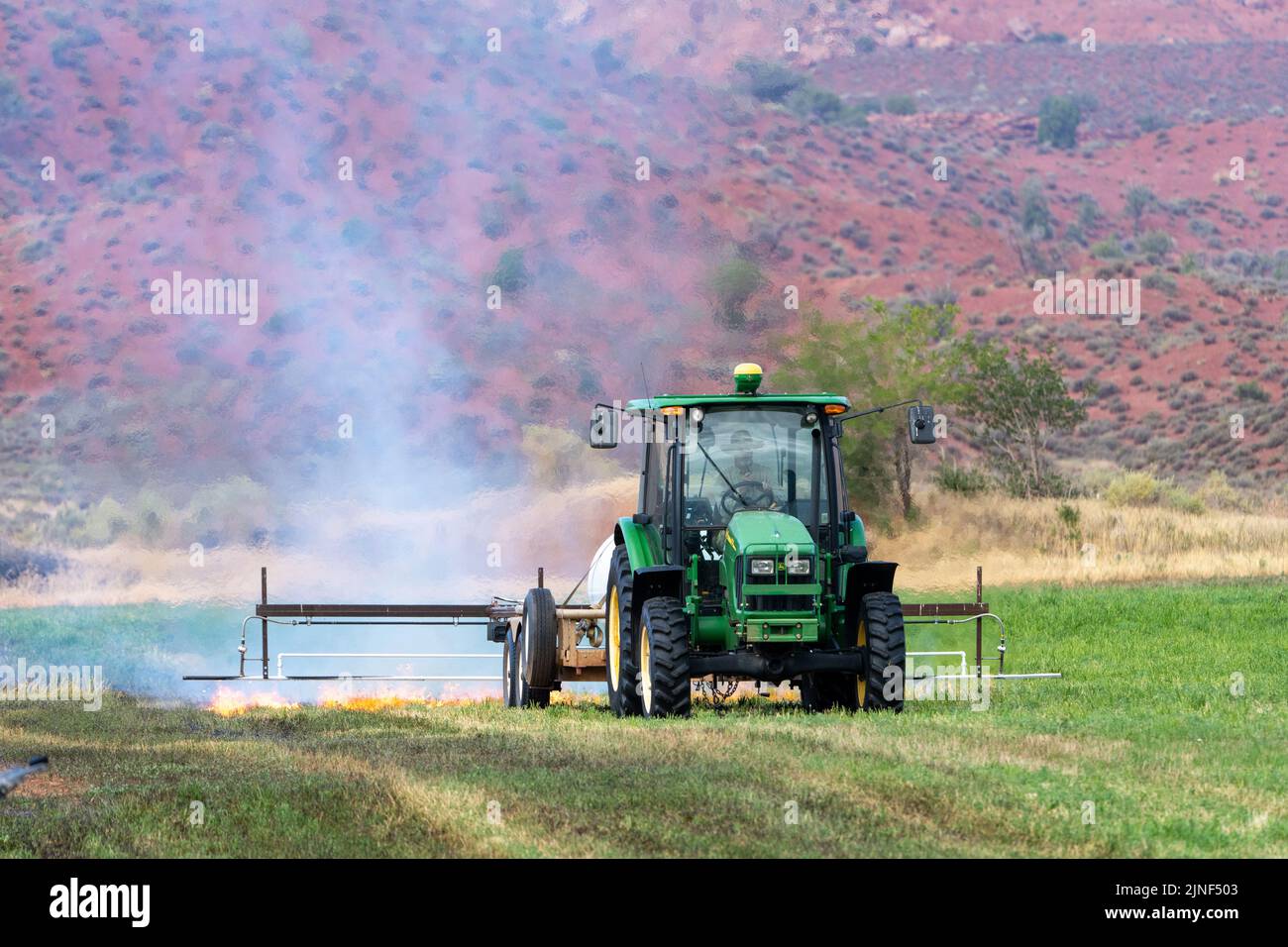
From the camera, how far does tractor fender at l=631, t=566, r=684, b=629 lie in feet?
56.3

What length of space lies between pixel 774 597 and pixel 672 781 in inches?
176

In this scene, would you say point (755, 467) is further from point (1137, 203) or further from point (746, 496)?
point (1137, 203)

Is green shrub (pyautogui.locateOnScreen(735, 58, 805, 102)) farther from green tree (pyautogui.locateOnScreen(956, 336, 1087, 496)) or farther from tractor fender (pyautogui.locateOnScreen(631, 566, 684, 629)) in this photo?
tractor fender (pyautogui.locateOnScreen(631, 566, 684, 629))

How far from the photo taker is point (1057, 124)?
94.1 metres

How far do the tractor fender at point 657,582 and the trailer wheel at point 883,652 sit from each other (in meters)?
1.72

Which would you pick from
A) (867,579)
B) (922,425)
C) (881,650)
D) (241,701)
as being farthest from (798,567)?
(241,701)

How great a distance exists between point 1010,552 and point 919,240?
4325 centimetres

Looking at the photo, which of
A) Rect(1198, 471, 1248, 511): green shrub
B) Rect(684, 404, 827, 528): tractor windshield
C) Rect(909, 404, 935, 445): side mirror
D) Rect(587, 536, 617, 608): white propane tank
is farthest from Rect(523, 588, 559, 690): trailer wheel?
Rect(1198, 471, 1248, 511): green shrub

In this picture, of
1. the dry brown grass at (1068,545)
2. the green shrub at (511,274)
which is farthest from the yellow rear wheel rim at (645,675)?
the green shrub at (511,274)

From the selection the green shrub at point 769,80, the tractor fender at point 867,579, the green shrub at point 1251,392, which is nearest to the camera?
the tractor fender at point 867,579

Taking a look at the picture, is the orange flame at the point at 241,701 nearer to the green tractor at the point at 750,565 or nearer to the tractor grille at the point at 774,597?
the green tractor at the point at 750,565

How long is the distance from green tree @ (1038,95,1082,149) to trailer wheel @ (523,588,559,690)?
259 ft

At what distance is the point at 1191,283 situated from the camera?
78500mm

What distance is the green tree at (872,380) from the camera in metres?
40.9
